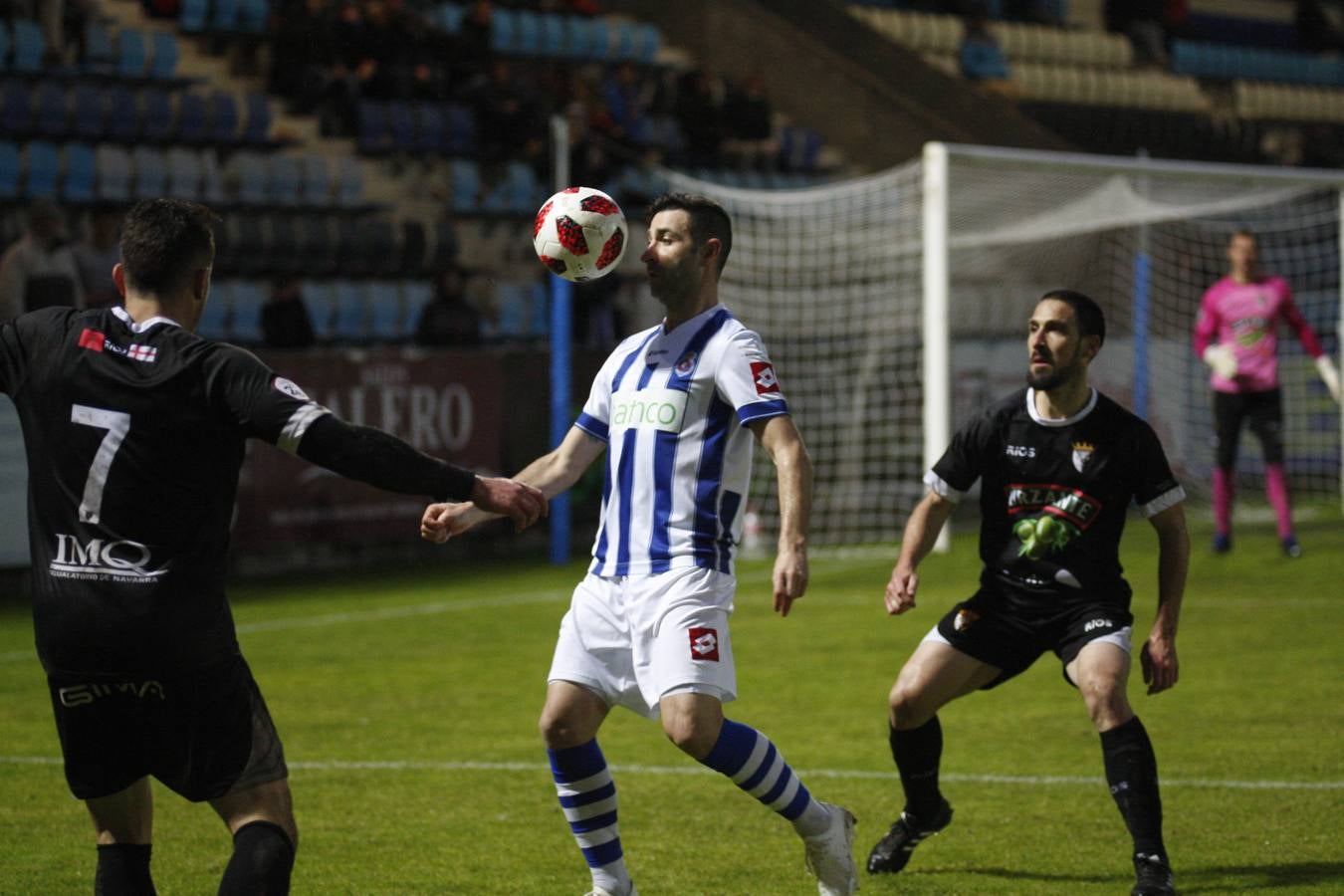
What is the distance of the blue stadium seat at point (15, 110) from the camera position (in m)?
16.5

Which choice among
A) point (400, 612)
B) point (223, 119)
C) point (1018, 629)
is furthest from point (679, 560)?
point (223, 119)

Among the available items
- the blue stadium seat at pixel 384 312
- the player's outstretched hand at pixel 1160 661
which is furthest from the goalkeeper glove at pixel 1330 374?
the player's outstretched hand at pixel 1160 661

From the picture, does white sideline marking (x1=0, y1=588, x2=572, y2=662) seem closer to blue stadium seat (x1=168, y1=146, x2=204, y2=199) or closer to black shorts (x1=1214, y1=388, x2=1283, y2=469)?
black shorts (x1=1214, y1=388, x2=1283, y2=469)

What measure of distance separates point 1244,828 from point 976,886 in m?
1.18

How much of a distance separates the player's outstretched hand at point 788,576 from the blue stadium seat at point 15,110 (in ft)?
43.5

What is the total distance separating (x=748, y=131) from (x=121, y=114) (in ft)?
28.7

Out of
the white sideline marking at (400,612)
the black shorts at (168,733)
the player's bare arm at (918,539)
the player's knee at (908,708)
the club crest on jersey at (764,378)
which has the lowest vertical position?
the white sideline marking at (400,612)

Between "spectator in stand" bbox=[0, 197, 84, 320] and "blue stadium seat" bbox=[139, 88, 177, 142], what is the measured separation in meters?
4.33

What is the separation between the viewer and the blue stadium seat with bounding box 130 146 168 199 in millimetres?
17078

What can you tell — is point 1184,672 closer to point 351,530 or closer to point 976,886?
point 976,886

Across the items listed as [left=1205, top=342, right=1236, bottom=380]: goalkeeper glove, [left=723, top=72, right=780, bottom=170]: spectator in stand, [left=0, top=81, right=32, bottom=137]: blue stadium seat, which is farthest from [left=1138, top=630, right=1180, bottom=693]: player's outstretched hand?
[left=723, top=72, right=780, bottom=170]: spectator in stand

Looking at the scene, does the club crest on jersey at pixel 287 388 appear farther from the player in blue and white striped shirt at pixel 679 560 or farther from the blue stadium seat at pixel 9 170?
the blue stadium seat at pixel 9 170

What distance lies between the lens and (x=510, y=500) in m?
4.25

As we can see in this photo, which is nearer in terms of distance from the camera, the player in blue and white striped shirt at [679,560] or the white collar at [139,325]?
the white collar at [139,325]
